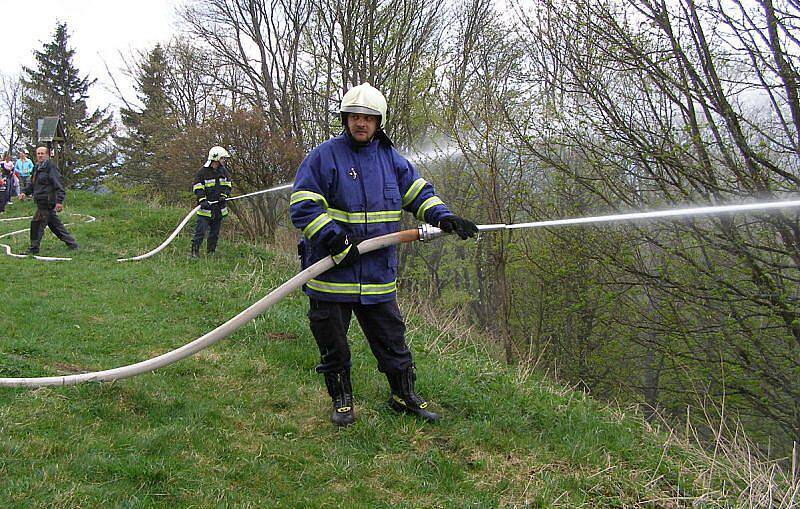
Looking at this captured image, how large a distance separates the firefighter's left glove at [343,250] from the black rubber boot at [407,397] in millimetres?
827

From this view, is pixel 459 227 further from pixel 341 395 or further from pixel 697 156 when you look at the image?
pixel 697 156

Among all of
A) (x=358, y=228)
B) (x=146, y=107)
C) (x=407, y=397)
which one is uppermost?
(x=146, y=107)

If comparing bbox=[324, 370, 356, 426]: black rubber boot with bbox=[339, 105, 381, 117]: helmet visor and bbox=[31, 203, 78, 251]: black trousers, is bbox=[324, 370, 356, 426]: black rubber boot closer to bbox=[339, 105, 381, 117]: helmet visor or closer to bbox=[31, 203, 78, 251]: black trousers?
bbox=[339, 105, 381, 117]: helmet visor

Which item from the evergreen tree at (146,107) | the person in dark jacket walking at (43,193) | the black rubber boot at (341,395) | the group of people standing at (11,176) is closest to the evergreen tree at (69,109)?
the evergreen tree at (146,107)

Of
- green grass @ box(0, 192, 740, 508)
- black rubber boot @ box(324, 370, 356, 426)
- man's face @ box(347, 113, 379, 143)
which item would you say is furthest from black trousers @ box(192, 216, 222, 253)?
man's face @ box(347, 113, 379, 143)

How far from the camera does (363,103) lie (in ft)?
11.0

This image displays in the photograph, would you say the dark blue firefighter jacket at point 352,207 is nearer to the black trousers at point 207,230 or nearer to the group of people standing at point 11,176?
the black trousers at point 207,230

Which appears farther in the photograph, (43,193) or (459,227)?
(43,193)

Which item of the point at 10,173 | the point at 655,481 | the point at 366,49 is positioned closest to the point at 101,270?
the point at 655,481

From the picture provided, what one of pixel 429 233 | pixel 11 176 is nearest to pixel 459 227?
pixel 429 233

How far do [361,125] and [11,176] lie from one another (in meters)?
16.6

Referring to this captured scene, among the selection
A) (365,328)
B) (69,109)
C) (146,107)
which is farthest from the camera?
(69,109)

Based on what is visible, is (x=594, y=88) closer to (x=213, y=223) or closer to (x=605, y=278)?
(x=605, y=278)

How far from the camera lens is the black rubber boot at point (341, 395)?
366 centimetres
